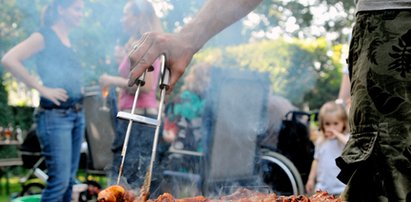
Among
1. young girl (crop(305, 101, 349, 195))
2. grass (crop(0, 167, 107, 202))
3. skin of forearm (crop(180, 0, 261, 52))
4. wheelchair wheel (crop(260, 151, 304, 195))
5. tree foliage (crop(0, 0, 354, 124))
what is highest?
tree foliage (crop(0, 0, 354, 124))

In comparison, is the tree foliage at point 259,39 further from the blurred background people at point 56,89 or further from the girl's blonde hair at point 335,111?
the girl's blonde hair at point 335,111

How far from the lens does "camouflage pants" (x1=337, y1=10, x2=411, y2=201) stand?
3.92 ft

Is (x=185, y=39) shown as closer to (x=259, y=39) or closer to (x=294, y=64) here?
(x=259, y=39)

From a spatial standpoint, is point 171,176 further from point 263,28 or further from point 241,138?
point 263,28

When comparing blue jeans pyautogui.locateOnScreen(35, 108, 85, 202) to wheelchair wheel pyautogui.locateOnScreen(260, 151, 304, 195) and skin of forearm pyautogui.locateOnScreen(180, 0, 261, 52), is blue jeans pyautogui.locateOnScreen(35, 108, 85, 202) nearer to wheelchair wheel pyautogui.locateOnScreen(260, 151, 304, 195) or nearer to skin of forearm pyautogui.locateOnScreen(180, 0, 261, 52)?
wheelchair wheel pyautogui.locateOnScreen(260, 151, 304, 195)

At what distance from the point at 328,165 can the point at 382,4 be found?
12.0 ft

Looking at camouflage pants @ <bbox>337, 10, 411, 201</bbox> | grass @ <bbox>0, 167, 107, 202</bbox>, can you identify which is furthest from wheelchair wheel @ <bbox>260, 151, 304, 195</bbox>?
camouflage pants @ <bbox>337, 10, 411, 201</bbox>

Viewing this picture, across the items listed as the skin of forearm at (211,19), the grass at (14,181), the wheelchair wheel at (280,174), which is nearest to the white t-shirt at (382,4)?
the skin of forearm at (211,19)

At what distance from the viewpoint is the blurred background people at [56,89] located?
4001 mm

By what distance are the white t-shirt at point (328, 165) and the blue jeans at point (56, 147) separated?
2.31m

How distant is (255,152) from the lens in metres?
5.13

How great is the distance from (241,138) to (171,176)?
83cm

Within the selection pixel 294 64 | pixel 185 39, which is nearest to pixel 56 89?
pixel 185 39

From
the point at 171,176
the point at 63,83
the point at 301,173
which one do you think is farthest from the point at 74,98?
the point at 301,173
